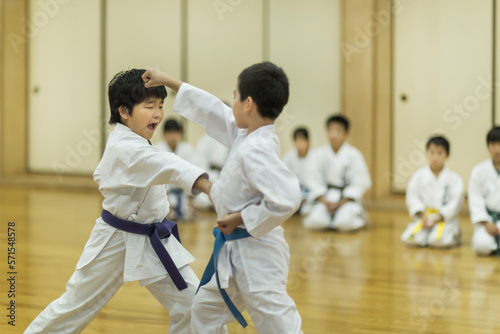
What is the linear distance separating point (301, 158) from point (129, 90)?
521 centimetres

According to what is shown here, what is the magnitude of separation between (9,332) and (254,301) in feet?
4.83

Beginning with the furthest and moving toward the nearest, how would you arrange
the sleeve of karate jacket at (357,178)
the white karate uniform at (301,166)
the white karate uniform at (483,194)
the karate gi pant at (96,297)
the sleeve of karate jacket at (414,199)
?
1. the white karate uniform at (301,166)
2. the sleeve of karate jacket at (357,178)
3. the sleeve of karate jacket at (414,199)
4. the white karate uniform at (483,194)
5. the karate gi pant at (96,297)

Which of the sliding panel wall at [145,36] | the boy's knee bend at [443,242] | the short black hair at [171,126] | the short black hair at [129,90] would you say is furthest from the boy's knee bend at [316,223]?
the short black hair at [129,90]

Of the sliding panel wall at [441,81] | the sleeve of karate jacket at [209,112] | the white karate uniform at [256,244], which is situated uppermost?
the sliding panel wall at [441,81]

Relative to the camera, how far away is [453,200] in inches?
238

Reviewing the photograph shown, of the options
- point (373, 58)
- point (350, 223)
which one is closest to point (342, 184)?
point (350, 223)

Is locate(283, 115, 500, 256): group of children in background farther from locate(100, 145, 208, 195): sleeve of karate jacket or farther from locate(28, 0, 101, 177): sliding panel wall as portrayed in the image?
locate(100, 145, 208, 195): sleeve of karate jacket

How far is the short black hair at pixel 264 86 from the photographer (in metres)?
2.41

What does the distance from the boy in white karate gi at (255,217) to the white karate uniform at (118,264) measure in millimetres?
260

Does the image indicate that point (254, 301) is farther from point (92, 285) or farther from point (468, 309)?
point (468, 309)

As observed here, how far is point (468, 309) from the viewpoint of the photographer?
153 inches

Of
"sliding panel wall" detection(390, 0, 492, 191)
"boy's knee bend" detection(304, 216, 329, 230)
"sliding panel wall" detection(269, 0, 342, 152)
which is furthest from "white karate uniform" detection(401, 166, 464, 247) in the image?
"sliding panel wall" detection(269, 0, 342, 152)

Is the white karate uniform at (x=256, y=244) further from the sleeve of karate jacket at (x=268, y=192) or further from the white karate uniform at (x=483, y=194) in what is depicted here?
the white karate uniform at (x=483, y=194)

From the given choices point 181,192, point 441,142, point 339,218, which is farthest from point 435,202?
point 181,192
